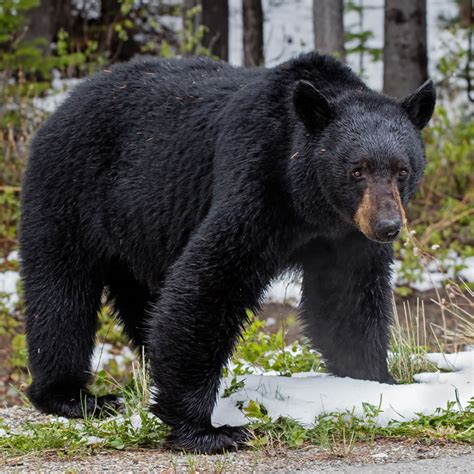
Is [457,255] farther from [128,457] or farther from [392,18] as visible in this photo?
[128,457]

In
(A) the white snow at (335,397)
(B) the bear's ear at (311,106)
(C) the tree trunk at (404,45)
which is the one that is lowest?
(A) the white snow at (335,397)

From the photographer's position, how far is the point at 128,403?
19.0 feet

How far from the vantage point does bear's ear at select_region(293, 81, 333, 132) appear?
190 inches

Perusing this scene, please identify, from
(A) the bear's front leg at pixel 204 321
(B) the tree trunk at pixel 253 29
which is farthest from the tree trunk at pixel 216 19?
(A) the bear's front leg at pixel 204 321

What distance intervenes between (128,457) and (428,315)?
577cm

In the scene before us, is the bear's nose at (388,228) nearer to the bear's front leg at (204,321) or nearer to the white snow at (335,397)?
the bear's front leg at (204,321)

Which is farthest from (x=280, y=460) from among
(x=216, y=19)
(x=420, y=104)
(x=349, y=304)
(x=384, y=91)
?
(x=216, y=19)

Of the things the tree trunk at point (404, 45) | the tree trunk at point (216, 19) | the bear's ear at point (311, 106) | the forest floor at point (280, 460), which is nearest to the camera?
the forest floor at point (280, 460)

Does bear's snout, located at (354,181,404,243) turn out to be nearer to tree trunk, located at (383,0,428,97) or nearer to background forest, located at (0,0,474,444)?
background forest, located at (0,0,474,444)

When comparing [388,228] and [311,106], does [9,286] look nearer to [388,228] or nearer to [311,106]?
[311,106]

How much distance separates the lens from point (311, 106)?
16.1ft

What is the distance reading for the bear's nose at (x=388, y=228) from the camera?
448 centimetres

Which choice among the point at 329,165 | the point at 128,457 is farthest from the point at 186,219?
the point at 128,457

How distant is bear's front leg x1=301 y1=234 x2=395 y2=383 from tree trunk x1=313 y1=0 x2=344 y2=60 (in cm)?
676
